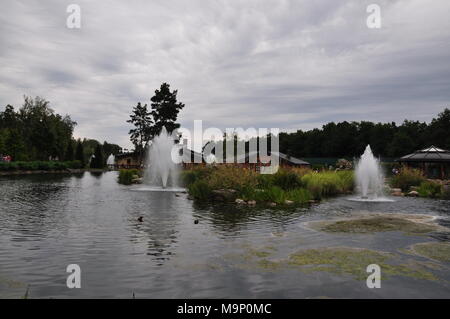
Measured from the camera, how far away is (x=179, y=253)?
28.6 ft

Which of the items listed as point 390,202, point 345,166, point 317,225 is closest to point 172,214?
point 317,225

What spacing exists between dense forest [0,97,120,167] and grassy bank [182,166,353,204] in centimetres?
5240

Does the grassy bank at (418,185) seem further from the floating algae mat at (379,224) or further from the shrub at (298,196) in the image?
the floating algae mat at (379,224)

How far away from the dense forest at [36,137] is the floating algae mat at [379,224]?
203 feet

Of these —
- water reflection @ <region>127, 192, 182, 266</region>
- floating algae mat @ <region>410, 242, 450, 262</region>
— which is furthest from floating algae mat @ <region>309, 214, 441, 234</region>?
water reflection @ <region>127, 192, 182, 266</region>

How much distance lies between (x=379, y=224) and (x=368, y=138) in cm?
7969

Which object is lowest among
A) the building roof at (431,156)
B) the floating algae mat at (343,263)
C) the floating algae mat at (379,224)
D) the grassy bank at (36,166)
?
the floating algae mat at (343,263)

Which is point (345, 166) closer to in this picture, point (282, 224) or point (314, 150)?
point (282, 224)

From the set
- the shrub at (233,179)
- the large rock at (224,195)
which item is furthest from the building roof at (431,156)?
the large rock at (224,195)

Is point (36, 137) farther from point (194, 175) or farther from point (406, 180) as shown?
point (406, 180)

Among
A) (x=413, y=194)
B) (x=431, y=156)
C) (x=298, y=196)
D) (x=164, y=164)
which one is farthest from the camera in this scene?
(x=431, y=156)

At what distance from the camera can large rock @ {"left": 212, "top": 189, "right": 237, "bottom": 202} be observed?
20172 millimetres

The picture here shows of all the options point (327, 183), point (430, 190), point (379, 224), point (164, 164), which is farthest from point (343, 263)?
point (164, 164)

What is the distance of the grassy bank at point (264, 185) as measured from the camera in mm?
19594
